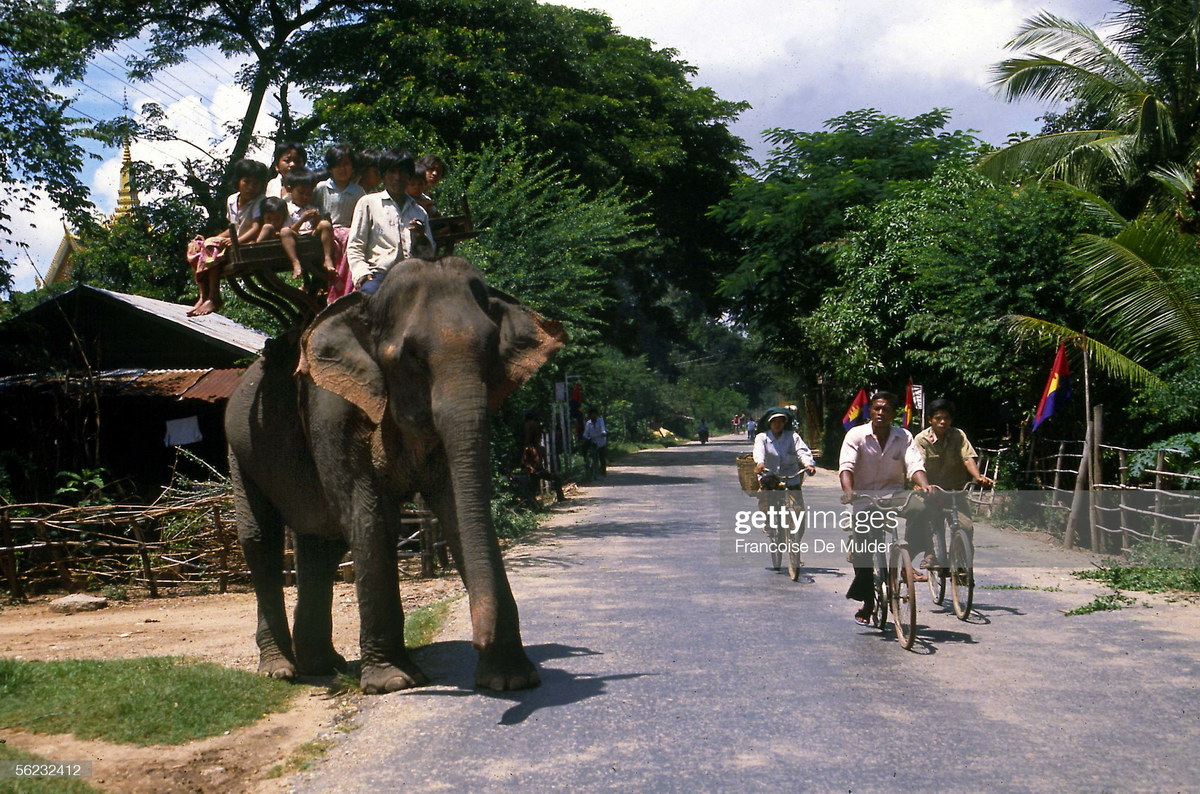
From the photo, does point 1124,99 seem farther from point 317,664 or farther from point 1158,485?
point 317,664

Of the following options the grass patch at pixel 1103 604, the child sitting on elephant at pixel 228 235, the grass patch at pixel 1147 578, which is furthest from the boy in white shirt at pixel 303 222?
the grass patch at pixel 1147 578

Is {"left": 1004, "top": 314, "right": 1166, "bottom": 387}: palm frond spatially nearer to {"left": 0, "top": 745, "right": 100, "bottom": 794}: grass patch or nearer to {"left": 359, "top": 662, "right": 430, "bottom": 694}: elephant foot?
{"left": 359, "top": 662, "right": 430, "bottom": 694}: elephant foot

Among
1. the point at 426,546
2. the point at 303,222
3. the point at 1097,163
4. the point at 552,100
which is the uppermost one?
the point at 552,100

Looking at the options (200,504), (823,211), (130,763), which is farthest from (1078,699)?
(823,211)

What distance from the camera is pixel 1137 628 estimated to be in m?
9.65

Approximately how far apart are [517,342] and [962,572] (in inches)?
184

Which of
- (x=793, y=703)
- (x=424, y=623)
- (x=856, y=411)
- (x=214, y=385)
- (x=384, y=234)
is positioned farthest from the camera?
(x=856, y=411)

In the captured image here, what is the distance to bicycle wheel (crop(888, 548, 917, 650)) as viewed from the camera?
8711mm

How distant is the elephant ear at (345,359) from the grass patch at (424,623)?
7.63ft

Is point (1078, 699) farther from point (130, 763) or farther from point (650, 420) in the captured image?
point (650, 420)

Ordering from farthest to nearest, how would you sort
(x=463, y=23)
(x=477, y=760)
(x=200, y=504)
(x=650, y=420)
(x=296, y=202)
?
(x=650, y=420) → (x=463, y=23) → (x=200, y=504) → (x=296, y=202) → (x=477, y=760)

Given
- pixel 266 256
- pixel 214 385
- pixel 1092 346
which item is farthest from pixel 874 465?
pixel 214 385

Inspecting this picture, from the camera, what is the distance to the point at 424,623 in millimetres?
10242

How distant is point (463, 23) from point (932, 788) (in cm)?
2454
